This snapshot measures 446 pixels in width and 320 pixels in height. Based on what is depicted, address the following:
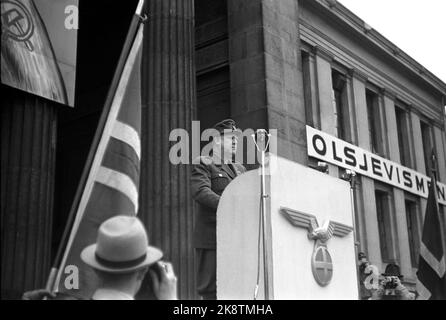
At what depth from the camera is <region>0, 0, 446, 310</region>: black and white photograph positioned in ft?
12.3

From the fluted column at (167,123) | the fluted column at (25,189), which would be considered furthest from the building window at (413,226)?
→ the fluted column at (25,189)

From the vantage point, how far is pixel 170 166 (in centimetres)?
989

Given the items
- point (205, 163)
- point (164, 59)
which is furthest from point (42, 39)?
point (205, 163)

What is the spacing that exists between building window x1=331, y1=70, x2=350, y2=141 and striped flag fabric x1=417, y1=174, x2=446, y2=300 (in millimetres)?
13932

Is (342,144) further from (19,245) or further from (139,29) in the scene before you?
(139,29)

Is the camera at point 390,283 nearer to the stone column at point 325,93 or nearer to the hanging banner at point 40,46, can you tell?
the hanging banner at point 40,46

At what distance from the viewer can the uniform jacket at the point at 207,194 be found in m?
5.80

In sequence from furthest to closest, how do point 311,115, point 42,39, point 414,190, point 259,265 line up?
1. point 414,190
2. point 311,115
3. point 42,39
4. point 259,265

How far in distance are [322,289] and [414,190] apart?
1882 cm

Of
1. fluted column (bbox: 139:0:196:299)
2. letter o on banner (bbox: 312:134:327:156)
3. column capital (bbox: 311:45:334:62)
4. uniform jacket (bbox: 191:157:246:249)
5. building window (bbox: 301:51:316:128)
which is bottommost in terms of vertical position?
uniform jacket (bbox: 191:157:246:249)

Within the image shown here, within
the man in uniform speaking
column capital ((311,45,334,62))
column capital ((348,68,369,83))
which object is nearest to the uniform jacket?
the man in uniform speaking

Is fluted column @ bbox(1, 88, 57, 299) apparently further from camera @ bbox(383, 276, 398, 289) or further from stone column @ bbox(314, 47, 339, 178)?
stone column @ bbox(314, 47, 339, 178)

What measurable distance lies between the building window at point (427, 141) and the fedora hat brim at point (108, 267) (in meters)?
23.2

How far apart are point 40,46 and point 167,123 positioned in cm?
231
